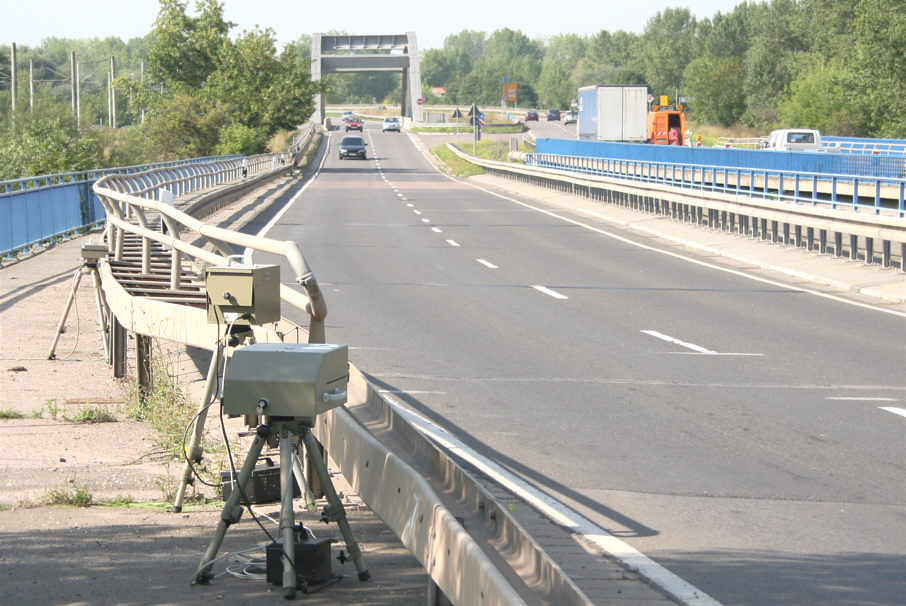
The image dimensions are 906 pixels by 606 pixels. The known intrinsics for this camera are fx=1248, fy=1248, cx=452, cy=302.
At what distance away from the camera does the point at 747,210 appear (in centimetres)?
2673

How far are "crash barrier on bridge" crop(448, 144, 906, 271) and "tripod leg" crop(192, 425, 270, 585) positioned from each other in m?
16.3

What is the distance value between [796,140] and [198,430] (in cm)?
4538

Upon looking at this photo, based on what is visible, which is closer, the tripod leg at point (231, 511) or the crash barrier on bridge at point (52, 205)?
the tripod leg at point (231, 511)

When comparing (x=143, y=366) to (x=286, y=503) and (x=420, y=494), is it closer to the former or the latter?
(x=286, y=503)

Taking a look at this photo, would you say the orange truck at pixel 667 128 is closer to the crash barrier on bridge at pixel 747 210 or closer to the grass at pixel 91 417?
the crash barrier on bridge at pixel 747 210

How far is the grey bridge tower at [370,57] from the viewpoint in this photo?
15438cm

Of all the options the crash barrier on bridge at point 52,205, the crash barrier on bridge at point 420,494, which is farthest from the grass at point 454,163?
the crash barrier on bridge at point 420,494

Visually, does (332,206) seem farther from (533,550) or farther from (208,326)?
(533,550)

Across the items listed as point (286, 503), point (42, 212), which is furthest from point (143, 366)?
point (42, 212)

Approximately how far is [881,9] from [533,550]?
76.8 metres

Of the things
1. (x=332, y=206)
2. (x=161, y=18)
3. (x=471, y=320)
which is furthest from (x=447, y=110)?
(x=471, y=320)

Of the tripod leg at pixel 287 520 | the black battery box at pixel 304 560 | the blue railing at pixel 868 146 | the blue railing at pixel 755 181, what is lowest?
the black battery box at pixel 304 560

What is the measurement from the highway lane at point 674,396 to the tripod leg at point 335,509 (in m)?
1.66

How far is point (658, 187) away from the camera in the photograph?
33.6 m
